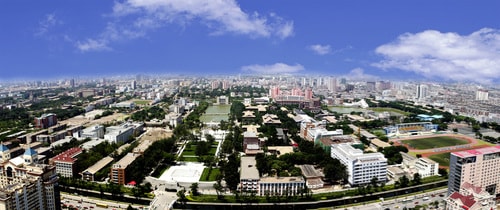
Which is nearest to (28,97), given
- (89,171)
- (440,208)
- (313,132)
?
(89,171)

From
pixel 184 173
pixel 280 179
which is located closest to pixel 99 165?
pixel 184 173

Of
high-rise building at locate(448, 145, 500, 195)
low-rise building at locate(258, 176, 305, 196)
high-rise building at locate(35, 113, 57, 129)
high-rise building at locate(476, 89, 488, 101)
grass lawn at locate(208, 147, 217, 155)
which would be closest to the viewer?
high-rise building at locate(448, 145, 500, 195)

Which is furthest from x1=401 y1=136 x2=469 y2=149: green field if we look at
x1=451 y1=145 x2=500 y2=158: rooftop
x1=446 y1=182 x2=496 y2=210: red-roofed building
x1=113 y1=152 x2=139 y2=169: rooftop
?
x1=113 y1=152 x2=139 y2=169: rooftop

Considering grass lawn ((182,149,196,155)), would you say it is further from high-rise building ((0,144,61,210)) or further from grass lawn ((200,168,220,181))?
high-rise building ((0,144,61,210))

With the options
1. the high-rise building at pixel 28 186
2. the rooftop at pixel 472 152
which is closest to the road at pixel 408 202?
the rooftop at pixel 472 152

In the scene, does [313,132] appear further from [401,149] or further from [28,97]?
[28,97]

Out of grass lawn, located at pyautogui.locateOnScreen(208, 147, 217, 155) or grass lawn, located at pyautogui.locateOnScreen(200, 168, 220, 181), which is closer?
grass lawn, located at pyautogui.locateOnScreen(200, 168, 220, 181)

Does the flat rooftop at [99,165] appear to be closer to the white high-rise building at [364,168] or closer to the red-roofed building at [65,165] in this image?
the red-roofed building at [65,165]

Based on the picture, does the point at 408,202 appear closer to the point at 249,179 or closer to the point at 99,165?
the point at 249,179
